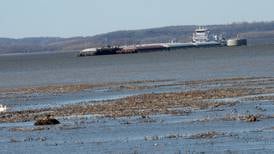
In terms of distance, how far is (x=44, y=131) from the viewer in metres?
38.4

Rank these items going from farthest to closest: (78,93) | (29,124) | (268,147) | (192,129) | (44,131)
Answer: (78,93), (29,124), (44,131), (192,129), (268,147)

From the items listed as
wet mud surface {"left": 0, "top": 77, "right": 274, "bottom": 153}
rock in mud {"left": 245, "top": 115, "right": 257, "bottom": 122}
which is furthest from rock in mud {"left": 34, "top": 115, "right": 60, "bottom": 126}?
rock in mud {"left": 245, "top": 115, "right": 257, "bottom": 122}

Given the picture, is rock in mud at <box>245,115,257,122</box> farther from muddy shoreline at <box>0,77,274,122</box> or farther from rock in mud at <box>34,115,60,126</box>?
rock in mud at <box>34,115,60,126</box>

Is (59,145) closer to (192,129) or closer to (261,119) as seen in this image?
(192,129)

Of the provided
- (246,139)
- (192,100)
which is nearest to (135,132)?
(246,139)

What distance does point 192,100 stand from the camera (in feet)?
167

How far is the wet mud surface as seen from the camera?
31.0 metres

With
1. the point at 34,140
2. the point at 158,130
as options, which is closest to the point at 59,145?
the point at 34,140

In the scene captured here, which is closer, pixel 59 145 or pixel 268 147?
pixel 268 147

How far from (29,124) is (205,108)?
806 cm

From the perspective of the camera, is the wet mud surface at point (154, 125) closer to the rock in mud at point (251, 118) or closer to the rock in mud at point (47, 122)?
the rock in mud at point (251, 118)

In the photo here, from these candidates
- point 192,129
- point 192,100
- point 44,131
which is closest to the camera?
point 192,129

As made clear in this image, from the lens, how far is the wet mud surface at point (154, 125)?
3102 centimetres

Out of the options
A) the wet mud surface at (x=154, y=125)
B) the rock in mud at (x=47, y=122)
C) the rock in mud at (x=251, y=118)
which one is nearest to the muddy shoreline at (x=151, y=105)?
the wet mud surface at (x=154, y=125)
